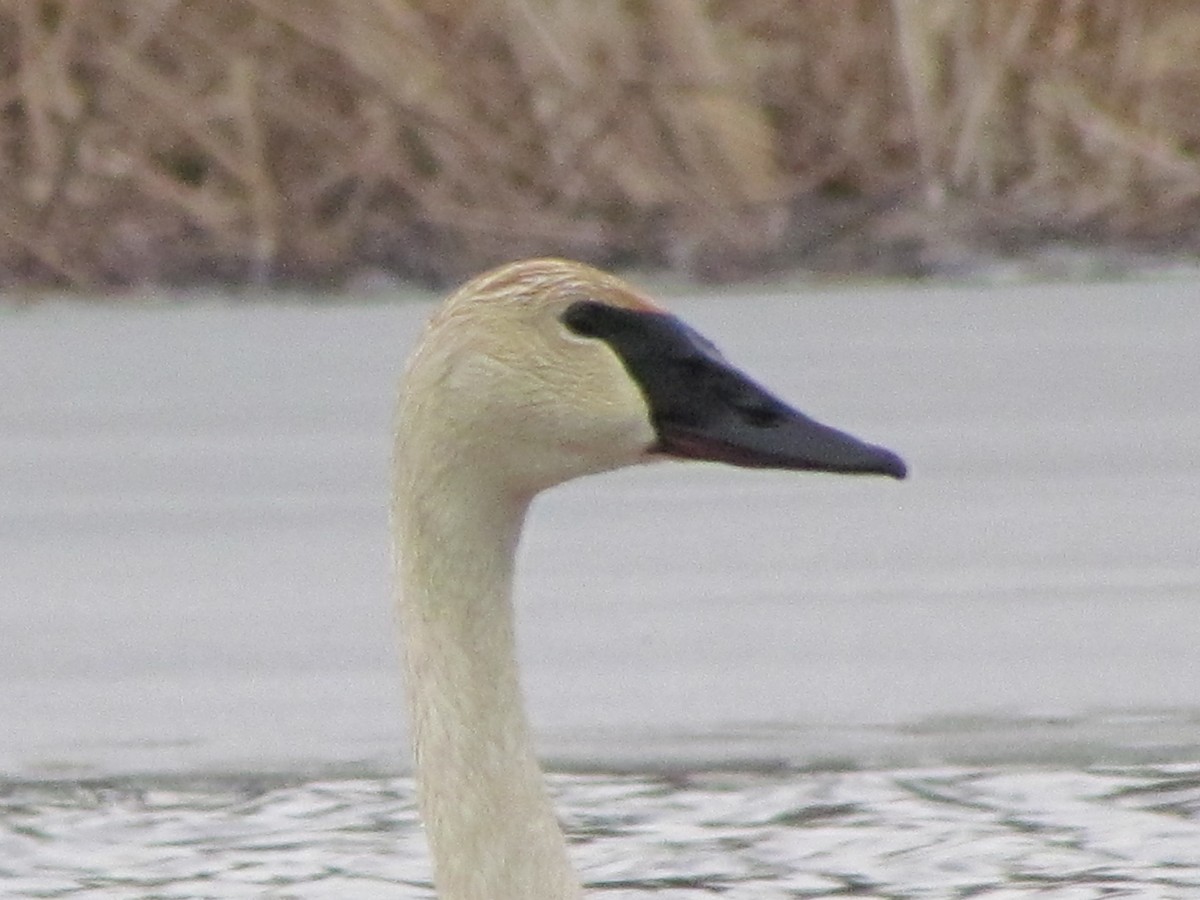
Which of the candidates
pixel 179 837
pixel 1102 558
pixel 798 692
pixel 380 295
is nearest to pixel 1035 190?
pixel 380 295

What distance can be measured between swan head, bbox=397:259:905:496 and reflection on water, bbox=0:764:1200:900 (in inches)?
48.3

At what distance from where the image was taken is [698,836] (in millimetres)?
4492

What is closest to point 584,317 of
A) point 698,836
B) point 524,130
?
point 698,836

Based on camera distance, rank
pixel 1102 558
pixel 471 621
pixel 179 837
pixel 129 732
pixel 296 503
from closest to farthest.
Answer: pixel 471 621
pixel 179 837
pixel 129 732
pixel 1102 558
pixel 296 503

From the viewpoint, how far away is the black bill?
304 centimetres

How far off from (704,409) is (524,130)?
7484 millimetres

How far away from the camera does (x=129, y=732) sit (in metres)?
5.24

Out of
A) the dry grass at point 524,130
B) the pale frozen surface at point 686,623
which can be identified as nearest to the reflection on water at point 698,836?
the pale frozen surface at point 686,623

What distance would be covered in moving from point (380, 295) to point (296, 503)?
316 cm

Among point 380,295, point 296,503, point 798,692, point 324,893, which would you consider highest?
point 380,295

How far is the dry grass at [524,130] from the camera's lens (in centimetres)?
1025

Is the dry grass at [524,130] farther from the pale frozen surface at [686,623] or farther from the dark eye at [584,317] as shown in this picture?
the dark eye at [584,317]

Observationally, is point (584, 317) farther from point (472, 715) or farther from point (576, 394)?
point (472, 715)

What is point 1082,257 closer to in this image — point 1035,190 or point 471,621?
point 1035,190
